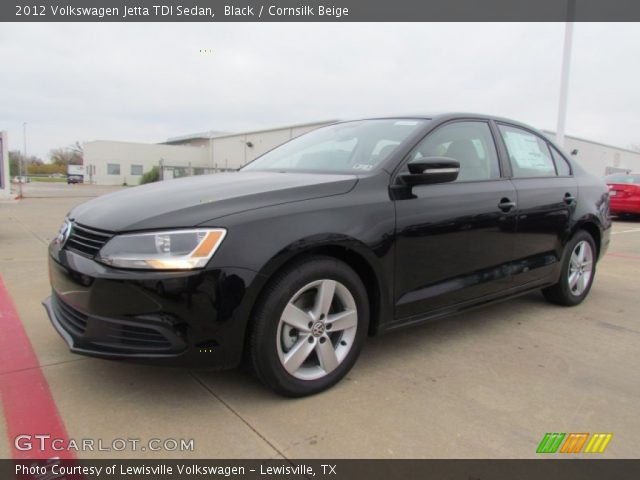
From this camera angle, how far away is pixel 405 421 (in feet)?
7.51

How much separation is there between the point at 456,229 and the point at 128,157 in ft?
174

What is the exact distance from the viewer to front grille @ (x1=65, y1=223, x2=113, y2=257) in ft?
7.40

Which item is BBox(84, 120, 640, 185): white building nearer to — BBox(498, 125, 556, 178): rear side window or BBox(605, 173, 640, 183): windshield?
BBox(605, 173, 640, 183): windshield

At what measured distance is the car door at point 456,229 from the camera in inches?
110

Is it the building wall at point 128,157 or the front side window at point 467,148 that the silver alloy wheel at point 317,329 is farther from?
the building wall at point 128,157

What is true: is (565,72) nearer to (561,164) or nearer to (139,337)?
(561,164)

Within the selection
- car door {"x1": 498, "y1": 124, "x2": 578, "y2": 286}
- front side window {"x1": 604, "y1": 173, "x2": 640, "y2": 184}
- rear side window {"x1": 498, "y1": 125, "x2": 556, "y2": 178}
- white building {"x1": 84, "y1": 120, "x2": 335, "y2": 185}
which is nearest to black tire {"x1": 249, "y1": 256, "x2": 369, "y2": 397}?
car door {"x1": 498, "y1": 124, "x2": 578, "y2": 286}

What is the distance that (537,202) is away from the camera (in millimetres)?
3662

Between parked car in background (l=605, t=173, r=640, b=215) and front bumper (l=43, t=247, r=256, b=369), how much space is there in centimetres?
1371

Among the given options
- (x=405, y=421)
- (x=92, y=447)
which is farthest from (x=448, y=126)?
(x=92, y=447)

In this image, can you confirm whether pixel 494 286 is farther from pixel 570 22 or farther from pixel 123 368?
pixel 570 22
